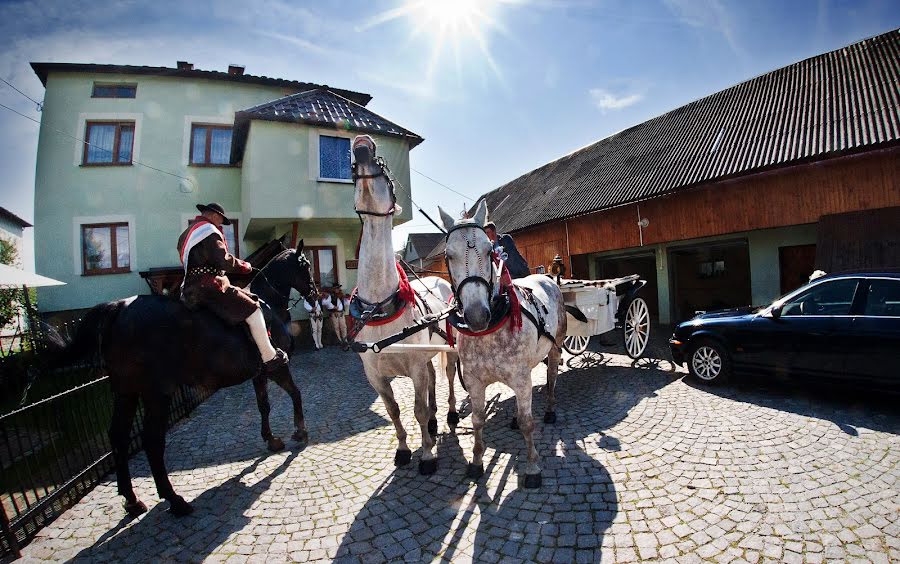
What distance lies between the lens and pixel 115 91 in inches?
491

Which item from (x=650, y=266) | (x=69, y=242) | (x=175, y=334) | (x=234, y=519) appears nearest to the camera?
(x=234, y=519)

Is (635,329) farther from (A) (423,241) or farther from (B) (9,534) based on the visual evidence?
(A) (423,241)

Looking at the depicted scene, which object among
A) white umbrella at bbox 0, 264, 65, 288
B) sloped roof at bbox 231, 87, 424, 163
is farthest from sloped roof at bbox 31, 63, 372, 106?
white umbrella at bbox 0, 264, 65, 288

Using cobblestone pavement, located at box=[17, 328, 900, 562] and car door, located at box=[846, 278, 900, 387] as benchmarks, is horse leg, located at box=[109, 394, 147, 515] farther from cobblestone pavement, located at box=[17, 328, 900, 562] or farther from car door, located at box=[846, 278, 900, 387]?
car door, located at box=[846, 278, 900, 387]

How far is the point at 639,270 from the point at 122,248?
1895 centimetres

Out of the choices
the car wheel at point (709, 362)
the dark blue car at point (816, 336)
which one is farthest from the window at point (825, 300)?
the car wheel at point (709, 362)

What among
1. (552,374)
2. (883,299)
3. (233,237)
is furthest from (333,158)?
(883,299)

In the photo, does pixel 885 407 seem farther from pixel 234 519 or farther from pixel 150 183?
pixel 150 183

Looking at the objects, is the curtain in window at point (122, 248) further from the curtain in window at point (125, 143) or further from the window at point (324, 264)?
the window at point (324, 264)

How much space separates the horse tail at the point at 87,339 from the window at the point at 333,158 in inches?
320

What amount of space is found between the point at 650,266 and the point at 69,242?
20.4 metres

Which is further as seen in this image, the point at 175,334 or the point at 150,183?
the point at 150,183

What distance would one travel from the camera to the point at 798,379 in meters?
4.79

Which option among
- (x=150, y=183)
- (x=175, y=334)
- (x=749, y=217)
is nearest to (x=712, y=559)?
(x=175, y=334)
